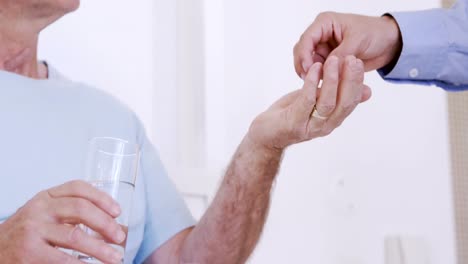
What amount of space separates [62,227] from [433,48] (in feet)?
2.32

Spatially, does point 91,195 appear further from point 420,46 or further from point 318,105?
point 420,46

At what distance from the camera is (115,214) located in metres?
0.64

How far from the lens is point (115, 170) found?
0.68 m

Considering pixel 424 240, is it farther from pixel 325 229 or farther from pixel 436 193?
pixel 325 229

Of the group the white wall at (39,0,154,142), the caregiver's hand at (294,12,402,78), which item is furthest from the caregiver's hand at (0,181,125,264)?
the white wall at (39,0,154,142)

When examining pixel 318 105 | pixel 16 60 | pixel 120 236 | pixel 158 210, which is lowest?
pixel 158 210

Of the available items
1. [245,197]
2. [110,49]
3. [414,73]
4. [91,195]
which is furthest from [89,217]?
[110,49]

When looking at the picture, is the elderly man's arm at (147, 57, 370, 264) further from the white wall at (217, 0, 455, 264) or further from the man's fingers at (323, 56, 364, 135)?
the white wall at (217, 0, 455, 264)

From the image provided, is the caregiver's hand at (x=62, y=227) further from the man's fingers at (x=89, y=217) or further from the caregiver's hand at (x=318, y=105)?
the caregiver's hand at (x=318, y=105)

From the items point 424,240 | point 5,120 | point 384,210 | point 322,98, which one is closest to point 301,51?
point 322,98

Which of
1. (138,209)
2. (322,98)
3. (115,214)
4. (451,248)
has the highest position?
(322,98)

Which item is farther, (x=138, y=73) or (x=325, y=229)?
(x=325, y=229)

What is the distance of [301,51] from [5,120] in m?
0.58

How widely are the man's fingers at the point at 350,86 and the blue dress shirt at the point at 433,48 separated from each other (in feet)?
0.79
